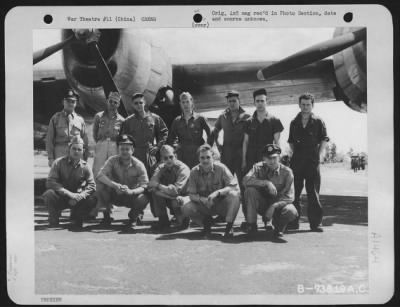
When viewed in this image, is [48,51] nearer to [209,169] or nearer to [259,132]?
[209,169]

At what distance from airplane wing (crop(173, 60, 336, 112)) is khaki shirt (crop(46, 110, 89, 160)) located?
0.74m

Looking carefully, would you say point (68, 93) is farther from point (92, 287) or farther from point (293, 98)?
point (293, 98)

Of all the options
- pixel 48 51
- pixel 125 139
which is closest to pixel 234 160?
pixel 125 139

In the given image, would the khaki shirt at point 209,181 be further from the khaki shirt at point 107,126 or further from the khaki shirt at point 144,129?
the khaki shirt at point 107,126

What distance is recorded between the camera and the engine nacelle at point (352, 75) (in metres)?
3.03

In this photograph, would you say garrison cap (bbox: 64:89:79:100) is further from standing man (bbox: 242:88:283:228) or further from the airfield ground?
standing man (bbox: 242:88:283:228)

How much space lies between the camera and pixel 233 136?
3.14 m

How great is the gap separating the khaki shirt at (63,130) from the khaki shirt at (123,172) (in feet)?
0.66

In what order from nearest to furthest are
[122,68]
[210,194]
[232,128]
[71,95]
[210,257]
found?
[210,257] → [210,194] → [232,128] → [71,95] → [122,68]

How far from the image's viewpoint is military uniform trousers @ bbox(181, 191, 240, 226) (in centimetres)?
303

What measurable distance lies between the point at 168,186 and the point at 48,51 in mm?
1231

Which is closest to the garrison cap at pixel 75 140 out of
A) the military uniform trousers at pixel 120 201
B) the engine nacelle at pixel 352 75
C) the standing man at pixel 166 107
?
the military uniform trousers at pixel 120 201

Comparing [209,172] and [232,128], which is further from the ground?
[232,128]

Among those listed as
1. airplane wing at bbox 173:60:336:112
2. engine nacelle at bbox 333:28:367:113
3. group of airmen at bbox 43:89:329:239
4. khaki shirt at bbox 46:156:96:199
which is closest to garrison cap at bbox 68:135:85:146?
group of airmen at bbox 43:89:329:239
